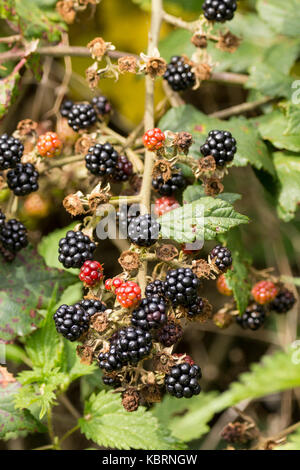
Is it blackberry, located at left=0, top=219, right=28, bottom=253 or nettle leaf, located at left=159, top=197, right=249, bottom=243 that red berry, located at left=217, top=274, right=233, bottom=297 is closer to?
nettle leaf, located at left=159, top=197, right=249, bottom=243

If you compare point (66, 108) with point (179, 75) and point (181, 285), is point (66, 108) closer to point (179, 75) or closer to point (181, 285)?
point (179, 75)

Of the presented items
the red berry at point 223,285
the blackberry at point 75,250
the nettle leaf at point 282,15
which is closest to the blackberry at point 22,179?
the blackberry at point 75,250

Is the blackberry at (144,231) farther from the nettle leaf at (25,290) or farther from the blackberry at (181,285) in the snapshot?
the nettle leaf at (25,290)

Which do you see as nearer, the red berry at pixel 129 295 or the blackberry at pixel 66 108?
the red berry at pixel 129 295

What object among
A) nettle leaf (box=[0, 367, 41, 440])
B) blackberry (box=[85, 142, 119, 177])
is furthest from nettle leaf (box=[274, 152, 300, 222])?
nettle leaf (box=[0, 367, 41, 440])
